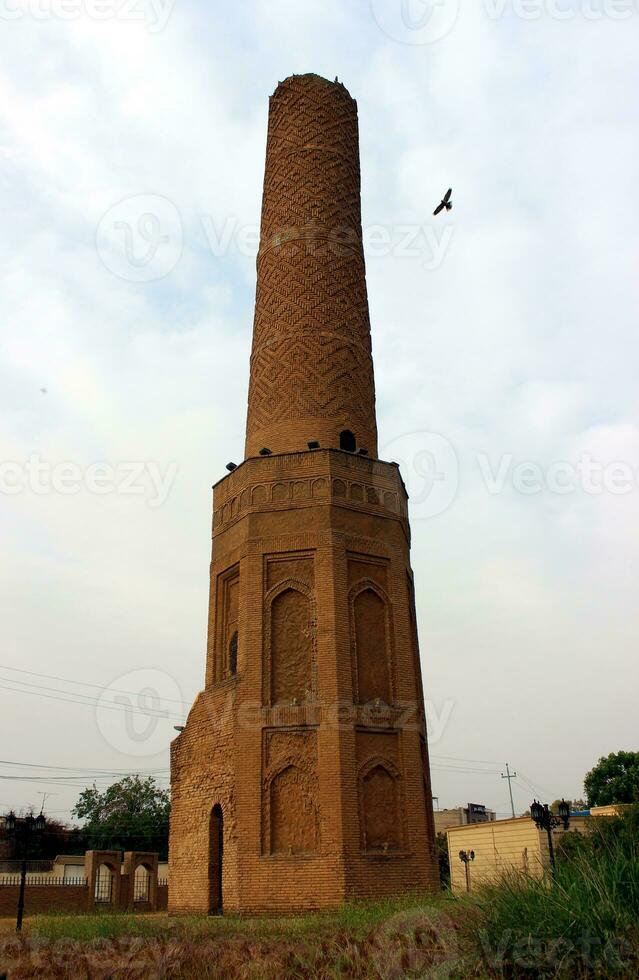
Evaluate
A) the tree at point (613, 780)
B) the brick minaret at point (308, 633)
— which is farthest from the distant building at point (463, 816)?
the brick minaret at point (308, 633)

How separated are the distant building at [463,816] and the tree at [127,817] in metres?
19.7

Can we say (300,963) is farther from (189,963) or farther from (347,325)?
(347,325)

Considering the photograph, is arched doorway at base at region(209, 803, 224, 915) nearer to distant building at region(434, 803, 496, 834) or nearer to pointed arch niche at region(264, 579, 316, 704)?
pointed arch niche at region(264, 579, 316, 704)

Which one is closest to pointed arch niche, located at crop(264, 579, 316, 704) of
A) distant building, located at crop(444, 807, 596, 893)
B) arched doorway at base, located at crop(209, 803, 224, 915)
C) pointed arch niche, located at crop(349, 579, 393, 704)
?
pointed arch niche, located at crop(349, 579, 393, 704)

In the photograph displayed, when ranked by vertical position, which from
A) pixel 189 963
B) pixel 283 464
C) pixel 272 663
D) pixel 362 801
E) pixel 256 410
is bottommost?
pixel 189 963

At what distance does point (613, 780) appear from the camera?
4431 centimetres

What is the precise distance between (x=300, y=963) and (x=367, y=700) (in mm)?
8471

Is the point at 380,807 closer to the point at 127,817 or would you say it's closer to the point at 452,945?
the point at 452,945

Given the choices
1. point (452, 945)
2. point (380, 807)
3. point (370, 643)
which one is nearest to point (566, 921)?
point (452, 945)

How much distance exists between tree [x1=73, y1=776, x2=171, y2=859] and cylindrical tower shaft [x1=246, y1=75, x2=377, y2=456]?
31.2 m

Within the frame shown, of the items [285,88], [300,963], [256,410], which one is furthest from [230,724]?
[285,88]

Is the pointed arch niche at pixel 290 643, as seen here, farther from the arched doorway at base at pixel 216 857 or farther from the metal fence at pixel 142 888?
the metal fence at pixel 142 888

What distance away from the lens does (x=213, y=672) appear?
17.2 m

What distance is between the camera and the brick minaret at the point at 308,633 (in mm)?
14484
